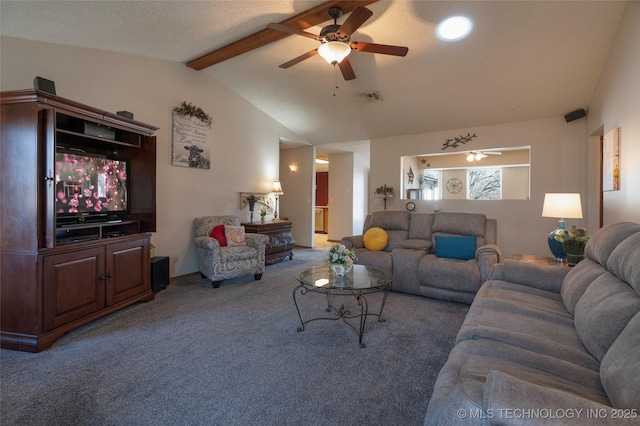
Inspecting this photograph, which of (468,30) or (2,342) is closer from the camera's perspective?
(2,342)

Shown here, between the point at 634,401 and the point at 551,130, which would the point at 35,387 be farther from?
the point at 551,130

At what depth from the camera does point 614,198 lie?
10.2 ft

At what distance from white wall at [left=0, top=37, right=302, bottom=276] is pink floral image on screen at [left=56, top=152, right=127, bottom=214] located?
78 centimetres

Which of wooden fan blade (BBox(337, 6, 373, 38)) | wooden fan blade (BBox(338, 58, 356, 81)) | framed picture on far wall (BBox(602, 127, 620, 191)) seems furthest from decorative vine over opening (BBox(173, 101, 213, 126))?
framed picture on far wall (BBox(602, 127, 620, 191))

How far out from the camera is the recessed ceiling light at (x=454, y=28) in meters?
2.99

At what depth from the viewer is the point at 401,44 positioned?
3.40 meters

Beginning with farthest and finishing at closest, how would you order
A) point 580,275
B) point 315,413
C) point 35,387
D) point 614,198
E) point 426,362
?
point 614,198
point 426,362
point 580,275
point 35,387
point 315,413

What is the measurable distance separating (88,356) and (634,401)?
291 cm

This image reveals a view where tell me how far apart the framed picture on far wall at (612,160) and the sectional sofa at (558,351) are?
4.69ft

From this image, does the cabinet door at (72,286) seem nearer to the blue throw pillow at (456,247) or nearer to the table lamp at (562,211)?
the blue throw pillow at (456,247)

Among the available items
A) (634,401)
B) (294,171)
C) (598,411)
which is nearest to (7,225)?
(598,411)

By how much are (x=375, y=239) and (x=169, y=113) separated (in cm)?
335

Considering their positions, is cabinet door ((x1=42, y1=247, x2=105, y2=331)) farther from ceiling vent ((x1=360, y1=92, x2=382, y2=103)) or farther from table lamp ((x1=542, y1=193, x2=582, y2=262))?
table lamp ((x1=542, y1=193, x2=582, y2=262))

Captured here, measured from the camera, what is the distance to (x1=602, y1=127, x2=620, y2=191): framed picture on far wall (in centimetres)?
294
